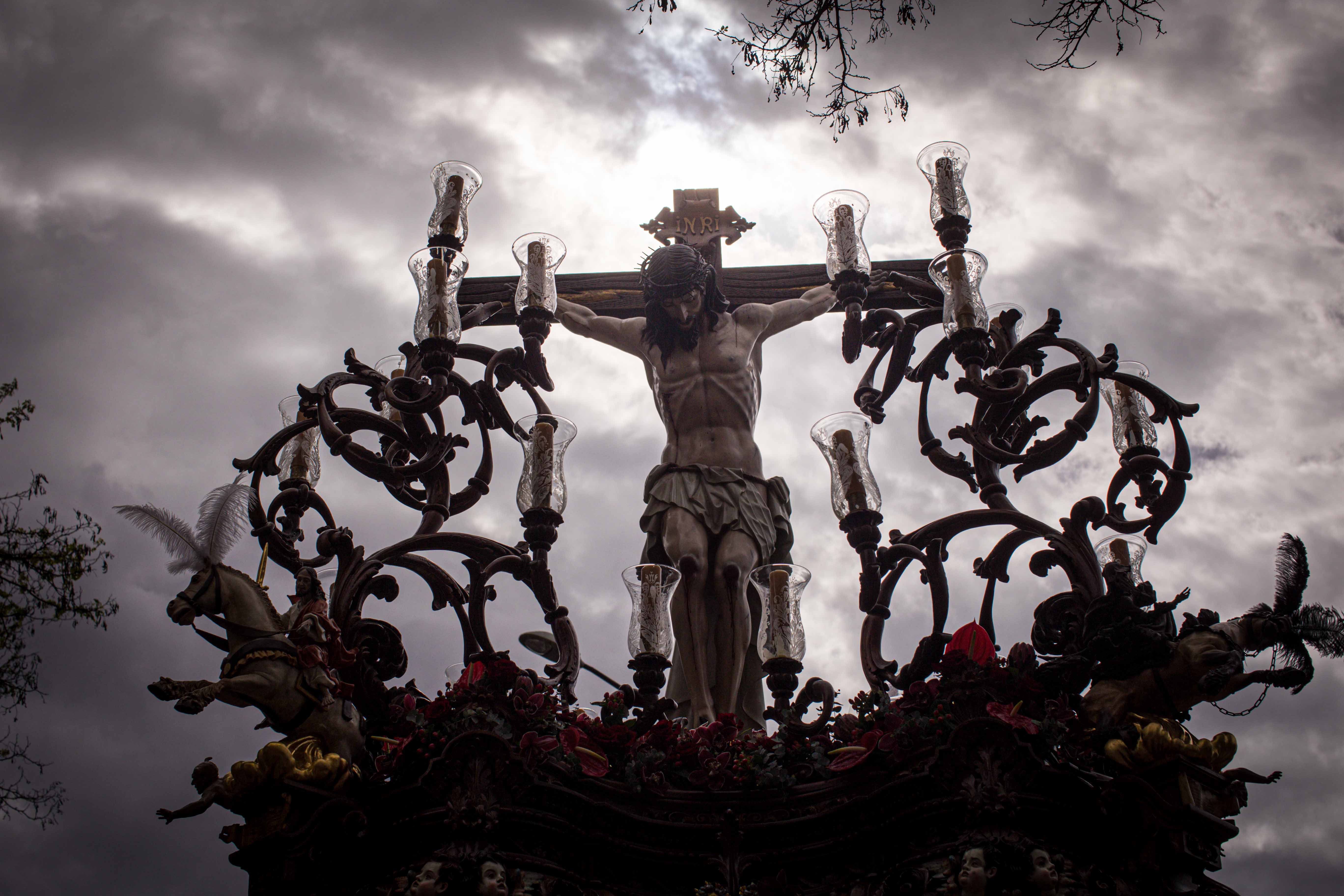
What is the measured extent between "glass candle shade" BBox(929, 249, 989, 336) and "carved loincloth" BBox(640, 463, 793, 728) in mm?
1479

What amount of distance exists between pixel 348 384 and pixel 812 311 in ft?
10.4

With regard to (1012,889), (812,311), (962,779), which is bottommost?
(1012,889)

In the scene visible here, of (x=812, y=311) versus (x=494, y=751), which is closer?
(x=494, y=751)

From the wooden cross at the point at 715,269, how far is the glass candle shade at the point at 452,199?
98 cm

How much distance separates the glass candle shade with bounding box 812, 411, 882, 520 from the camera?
6.02 m

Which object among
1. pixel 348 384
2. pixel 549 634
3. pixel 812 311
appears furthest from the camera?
pixel 812 311

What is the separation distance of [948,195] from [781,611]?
119 inches

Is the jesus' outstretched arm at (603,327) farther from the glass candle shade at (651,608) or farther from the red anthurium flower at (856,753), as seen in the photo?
the red anthurium flower at (856,753)

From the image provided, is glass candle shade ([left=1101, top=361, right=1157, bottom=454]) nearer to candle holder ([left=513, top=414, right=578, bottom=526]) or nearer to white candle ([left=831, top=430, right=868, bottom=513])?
white candle ([left=831, top=430, right=868, bottom=513])

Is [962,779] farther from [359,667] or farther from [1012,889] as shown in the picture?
[359,667]

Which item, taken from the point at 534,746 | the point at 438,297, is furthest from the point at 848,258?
the point at 534,746

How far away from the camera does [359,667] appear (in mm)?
5367

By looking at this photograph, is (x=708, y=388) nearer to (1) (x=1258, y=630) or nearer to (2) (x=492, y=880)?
(1) (x=1258, y=630)

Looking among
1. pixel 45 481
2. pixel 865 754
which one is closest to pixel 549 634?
pixel 865 754
